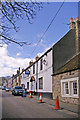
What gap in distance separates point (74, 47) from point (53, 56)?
3126 mm

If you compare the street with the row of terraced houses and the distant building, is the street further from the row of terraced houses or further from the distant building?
the row of terraced houses

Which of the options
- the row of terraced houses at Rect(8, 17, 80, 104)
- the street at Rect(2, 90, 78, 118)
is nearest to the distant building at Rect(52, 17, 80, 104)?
the row of terraced houses at Rect(8, 17, 80, 104)

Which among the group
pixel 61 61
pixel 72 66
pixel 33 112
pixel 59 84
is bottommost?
pixel 33 112

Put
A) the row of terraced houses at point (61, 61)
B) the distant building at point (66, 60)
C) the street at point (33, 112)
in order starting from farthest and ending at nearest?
the row of terraced houses at point (61, 61) < the distant building at point (66, 60) < the street at point (33, 112)

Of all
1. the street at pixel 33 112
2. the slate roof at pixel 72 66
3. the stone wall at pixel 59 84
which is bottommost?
the street at pixel 33 112

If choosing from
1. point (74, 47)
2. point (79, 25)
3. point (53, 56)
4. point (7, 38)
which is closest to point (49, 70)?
point (53, 56)

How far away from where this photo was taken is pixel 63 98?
15.6m

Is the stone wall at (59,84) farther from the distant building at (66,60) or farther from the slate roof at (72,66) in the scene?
the slate roof at (72,66)

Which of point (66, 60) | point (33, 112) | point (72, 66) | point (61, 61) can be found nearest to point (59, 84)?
point (72, 66)

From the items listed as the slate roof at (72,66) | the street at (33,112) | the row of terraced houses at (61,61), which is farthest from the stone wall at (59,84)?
the street at (33,112)

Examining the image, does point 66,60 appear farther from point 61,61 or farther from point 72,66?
point 72,66

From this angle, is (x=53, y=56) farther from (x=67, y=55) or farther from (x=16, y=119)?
(x=16, y=119)

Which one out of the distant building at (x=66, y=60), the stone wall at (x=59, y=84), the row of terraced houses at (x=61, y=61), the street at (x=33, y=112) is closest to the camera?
the street at (x=33, y=112)

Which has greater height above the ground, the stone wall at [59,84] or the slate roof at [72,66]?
the slate roof at [72,66]
